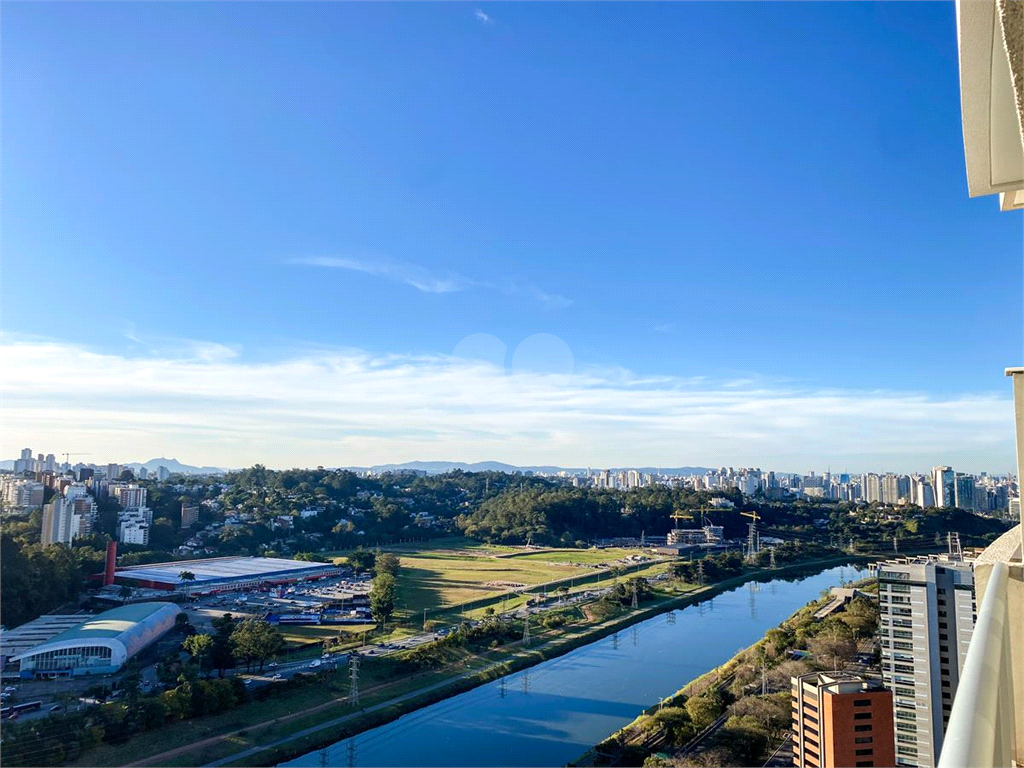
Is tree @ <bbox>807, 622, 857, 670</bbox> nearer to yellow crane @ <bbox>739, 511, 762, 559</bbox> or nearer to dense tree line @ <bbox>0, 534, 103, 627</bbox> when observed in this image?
dense tree line @ <bbox>0, 534, 103, 627</bbox>

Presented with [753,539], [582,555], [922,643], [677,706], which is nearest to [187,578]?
[677,706]

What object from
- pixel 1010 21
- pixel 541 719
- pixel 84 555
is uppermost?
Result: pixel 1010 21

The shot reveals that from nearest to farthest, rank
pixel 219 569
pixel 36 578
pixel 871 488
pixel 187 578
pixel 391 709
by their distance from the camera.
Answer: pixel 391 709
pixel 36 578
pixel 187 578
pixel 219 569
pixel 871 488

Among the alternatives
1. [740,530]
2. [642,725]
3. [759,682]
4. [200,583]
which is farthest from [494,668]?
[740,530]

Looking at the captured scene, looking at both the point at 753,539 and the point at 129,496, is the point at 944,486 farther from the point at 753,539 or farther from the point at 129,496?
the point at 129,496

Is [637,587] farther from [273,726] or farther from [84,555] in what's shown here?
[84,555]

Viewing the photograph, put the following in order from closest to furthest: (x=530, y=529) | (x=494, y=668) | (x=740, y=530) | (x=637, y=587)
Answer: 1. (x=494, y=668)
2. (x=637, y=587)
3. (x=530, y=529)
4. (x=740, y=530)
